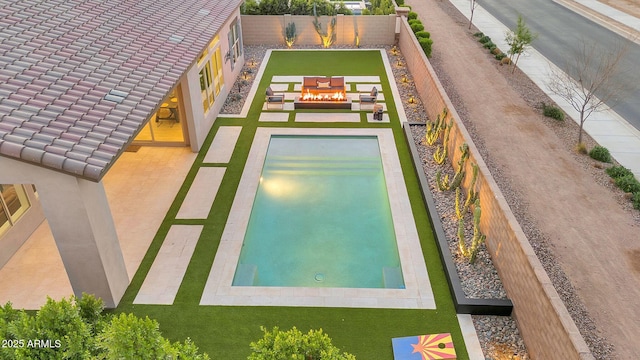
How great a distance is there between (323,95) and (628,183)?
1273 cm

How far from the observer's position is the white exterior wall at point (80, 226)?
8992mm

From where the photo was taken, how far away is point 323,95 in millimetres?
21438

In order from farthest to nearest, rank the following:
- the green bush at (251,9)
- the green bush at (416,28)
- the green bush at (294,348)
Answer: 1. the green bush at (251,9)
2. the green bush at (416,28)
3. the green bush at (294,348)

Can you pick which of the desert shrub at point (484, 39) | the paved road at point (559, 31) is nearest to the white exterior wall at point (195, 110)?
the desert shrub at point (484, 39)

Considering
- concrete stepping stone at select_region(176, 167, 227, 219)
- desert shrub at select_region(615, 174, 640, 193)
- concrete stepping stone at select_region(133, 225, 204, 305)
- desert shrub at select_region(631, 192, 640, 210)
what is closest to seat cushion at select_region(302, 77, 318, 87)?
concrete stepping stone at select_region(176, 167, 227, 219)

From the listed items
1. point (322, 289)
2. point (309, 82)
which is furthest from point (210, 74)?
point (322, 289)

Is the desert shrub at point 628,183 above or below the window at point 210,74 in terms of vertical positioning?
below

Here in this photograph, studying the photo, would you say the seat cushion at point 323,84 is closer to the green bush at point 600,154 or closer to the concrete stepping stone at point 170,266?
the concrete stepping stone at point 170,266

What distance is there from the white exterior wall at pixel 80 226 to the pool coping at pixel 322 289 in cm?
231

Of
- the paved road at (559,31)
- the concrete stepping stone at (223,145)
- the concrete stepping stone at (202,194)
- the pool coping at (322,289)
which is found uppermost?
the pool coping at (322,289)

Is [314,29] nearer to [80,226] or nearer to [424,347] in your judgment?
[80,226]

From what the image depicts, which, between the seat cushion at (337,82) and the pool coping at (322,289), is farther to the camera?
the seat cushion at (337,82)

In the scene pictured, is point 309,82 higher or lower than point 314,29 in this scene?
lower

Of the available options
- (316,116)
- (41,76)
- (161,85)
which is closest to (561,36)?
(316,116)
